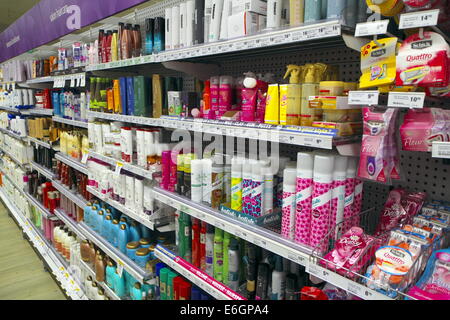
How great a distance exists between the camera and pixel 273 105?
144cm

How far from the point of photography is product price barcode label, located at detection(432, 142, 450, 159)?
987 millimetres

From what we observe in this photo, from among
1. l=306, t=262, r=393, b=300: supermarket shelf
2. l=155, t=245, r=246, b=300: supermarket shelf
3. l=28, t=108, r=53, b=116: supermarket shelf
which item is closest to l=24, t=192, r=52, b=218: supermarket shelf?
l=28, t=108, r=53, b=116: supermarket shelf

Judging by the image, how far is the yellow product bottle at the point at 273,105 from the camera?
4.72ft

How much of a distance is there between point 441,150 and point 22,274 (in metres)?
Result: 4.40

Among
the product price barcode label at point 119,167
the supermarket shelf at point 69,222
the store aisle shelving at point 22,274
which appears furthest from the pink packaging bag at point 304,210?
the store aisle shelving at point 22,274

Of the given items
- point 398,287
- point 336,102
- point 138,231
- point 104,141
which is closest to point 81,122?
point 104,141

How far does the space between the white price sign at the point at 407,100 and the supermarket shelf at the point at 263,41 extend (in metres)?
0.28

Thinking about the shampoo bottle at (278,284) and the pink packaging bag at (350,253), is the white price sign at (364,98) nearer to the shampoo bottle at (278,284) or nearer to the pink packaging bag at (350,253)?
the pink packaging bag at (350,253)

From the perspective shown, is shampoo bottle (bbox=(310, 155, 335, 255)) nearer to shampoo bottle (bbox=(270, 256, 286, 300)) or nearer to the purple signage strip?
shampoo bottle (bbox=(270, 256, 286, 300))

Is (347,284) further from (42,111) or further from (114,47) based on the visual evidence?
(42,111)

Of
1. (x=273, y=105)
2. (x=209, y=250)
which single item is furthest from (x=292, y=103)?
(x=209, y=250)

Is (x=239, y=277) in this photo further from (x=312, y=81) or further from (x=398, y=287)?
(x=312, y=81)

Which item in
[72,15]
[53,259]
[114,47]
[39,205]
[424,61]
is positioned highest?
[72,15]
